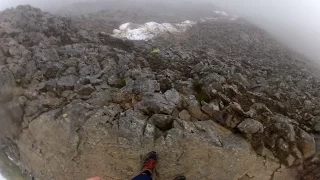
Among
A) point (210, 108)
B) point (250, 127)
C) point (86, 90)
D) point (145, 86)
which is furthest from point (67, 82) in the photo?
point (250, 127)

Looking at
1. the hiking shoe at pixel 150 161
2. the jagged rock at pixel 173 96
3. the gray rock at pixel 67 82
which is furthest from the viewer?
the gray rock at pixel 67 82

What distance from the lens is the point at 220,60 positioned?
14680 millimetres

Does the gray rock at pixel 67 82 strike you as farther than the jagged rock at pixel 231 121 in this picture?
Yes

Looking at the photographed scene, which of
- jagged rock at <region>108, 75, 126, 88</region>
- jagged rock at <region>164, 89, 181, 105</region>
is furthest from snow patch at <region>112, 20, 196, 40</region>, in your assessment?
jagged rock at <region>164, 89, 181, 105</region>

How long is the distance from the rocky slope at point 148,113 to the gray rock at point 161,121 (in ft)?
0.12

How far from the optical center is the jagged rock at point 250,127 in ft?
34.6

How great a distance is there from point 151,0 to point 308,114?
26.2m

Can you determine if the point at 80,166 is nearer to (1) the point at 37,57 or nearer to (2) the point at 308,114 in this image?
(1) the point at 37,57

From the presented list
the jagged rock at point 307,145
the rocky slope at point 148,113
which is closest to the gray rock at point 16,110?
the rocky slope at point 148,113

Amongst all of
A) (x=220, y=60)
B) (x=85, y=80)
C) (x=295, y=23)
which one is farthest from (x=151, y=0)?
(x=85, y=80)

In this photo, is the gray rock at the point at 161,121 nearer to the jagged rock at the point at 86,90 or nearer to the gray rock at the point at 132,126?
the gray rock at the point at 132,126

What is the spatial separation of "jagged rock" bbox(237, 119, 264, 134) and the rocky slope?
0.04m

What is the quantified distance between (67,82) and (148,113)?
3913 millimetres

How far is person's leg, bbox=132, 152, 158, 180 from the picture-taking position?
9.54 metres
